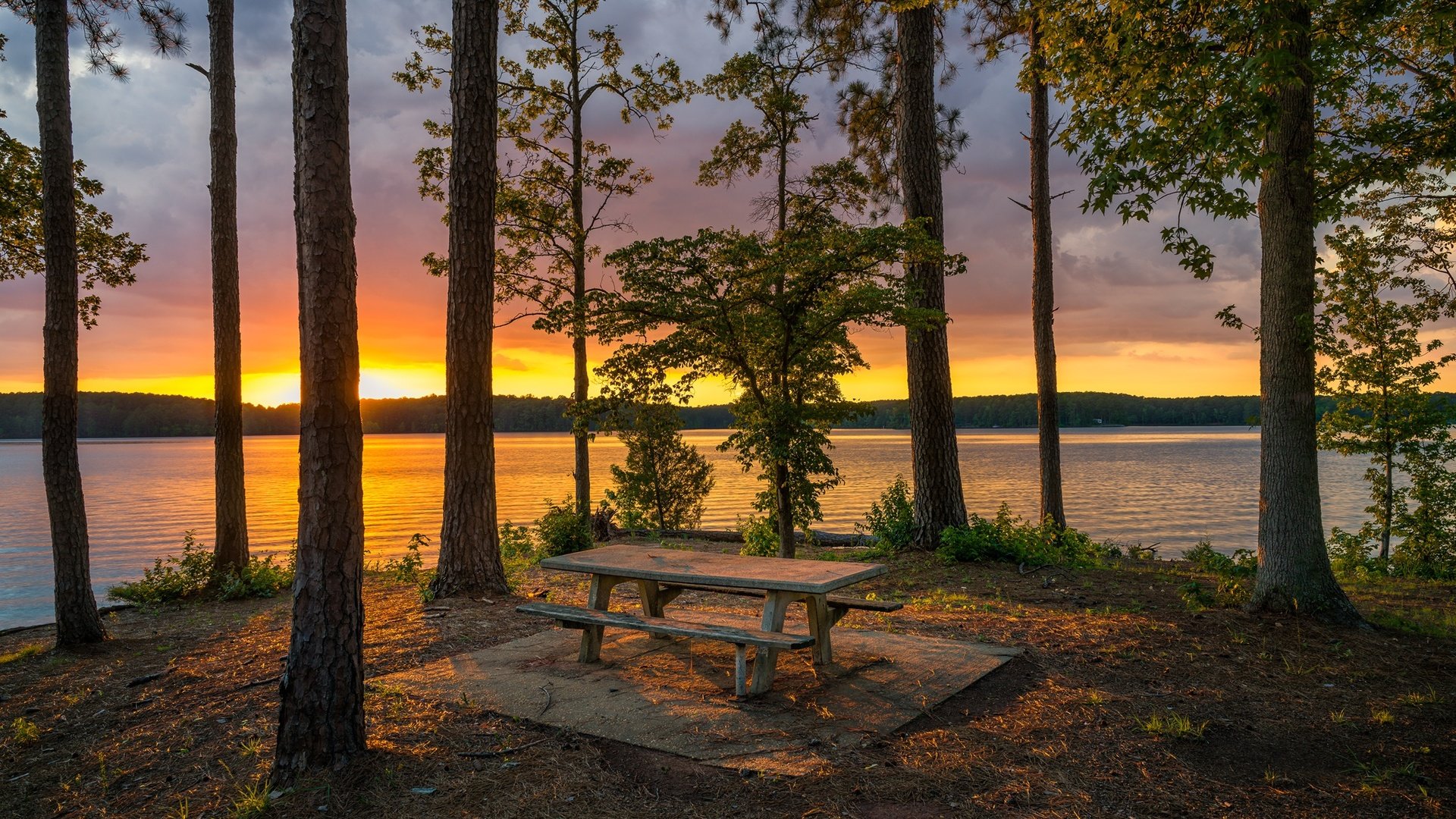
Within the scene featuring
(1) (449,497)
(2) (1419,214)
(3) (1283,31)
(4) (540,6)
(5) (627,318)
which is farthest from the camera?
(4) (540,6)

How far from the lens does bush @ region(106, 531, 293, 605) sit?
9.42m

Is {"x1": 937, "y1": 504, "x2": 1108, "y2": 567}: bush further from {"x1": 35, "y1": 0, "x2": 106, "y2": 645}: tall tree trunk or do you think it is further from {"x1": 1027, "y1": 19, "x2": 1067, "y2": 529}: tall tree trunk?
{"x1": 35, "y1": 0, "x2": 106, "y2": 645}: tall tree trunk

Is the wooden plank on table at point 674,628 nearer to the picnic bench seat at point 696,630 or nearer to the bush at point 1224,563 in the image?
the picnic bench seat at point 696,630

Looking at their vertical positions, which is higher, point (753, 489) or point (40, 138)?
point (40, 138)

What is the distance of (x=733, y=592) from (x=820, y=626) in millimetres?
730

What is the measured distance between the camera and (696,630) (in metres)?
4.50

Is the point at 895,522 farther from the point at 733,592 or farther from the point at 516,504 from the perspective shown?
the point at 516,504

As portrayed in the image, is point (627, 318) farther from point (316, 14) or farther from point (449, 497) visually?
point (316, 14)

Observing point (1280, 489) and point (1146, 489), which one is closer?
point (1280, 489)

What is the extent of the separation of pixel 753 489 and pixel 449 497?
2695 centimetres

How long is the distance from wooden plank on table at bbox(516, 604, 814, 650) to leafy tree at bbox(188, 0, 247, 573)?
268 inches

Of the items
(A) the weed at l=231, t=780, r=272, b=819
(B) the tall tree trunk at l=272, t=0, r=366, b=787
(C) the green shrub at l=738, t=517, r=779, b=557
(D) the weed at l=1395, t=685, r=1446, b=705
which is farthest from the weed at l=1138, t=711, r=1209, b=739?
(C) the green shrub at l=738, t=517, r=779, b=557

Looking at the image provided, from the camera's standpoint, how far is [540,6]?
1312cm

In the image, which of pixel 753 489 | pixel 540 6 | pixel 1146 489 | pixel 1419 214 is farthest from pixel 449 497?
pixel 1146 489
